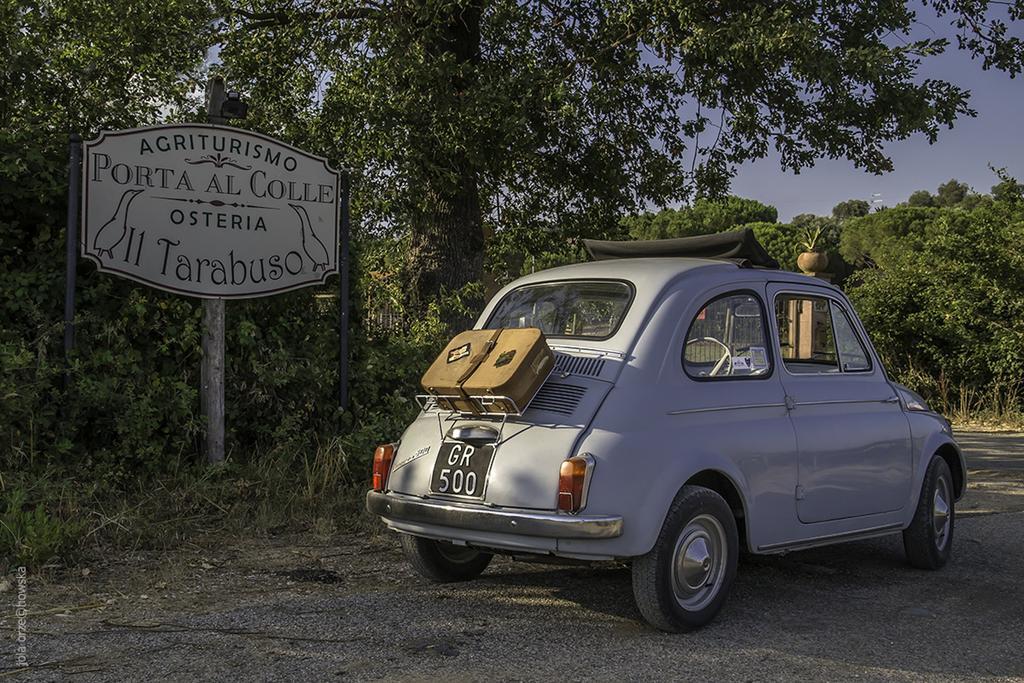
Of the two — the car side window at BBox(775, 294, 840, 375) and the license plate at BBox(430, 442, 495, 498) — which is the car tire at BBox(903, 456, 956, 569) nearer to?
the car side window at BBox(775, 294, 840, 375)

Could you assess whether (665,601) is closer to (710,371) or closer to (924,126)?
(710,371)

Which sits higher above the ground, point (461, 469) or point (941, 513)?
point (461, 469)

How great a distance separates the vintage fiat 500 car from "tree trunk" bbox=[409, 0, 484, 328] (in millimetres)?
5708

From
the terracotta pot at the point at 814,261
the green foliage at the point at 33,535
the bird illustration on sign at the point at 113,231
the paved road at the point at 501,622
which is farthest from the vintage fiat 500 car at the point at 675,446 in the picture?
the terracotta pot at the point at 814,261

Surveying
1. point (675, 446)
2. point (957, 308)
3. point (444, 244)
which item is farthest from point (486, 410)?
point (957, 308)

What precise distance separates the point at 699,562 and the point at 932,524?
7.42 ft

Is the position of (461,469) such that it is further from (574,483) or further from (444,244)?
(444,244)

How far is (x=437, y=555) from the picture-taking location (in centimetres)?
625

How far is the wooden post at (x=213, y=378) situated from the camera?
8.50m

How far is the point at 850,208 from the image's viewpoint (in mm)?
102312

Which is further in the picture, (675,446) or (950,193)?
(950,193)

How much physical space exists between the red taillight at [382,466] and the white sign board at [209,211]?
10.2 ft

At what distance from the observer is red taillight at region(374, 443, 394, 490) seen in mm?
6023

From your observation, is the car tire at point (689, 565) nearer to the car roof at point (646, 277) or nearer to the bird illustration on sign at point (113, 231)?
the car roof at point (646, 277)
